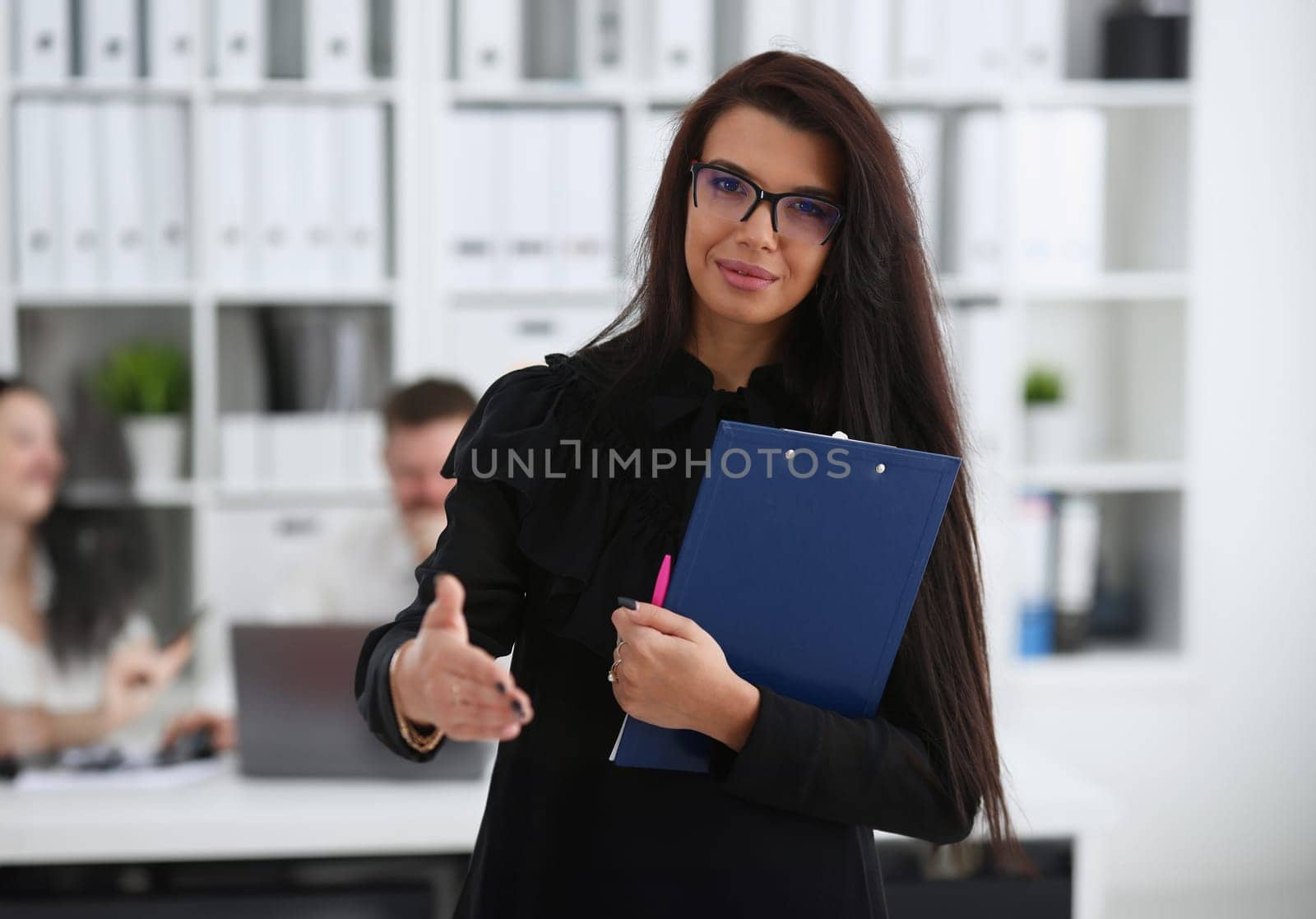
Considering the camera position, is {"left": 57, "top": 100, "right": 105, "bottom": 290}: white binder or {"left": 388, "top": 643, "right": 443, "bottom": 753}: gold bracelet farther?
{"left": 57, "top": 100, "right": 105, "bottom": 290}: white binder

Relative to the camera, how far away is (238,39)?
273cm

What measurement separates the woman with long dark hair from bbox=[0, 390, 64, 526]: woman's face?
1811 millimetres

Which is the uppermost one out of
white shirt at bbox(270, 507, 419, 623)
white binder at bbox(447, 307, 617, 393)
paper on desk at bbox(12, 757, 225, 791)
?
white binder at bbox(447, 307, 617, 393)

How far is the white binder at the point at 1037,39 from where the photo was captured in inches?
113

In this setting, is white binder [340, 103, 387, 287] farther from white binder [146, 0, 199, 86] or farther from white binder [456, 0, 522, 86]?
white binder [146, 0, 199, 86]

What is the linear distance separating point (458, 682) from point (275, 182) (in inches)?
88.9

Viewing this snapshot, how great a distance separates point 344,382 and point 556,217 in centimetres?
62

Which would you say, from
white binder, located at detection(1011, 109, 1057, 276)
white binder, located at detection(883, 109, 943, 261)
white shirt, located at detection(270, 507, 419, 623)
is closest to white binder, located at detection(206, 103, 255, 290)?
white shirt, located at detection(270, 507, 419, 623)

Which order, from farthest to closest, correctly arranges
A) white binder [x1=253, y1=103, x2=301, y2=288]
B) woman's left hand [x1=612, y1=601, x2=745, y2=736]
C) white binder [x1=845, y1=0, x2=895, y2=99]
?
1. white binder [x1=845, y1=0, x2=895, y2=99]
2. white binder [x1=253, y1=103, x2=301, y2=288]
3. woman's left hand [x1=612, y1=601, x2=745, y2=736]

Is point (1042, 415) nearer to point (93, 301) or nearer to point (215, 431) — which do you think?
point (215, 431)

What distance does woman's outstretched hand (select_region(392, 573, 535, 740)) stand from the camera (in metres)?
0.71

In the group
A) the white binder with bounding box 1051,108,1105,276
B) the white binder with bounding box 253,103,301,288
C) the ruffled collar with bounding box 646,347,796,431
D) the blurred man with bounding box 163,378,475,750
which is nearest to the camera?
the ruffled collar with bounding box 646,347,796,431

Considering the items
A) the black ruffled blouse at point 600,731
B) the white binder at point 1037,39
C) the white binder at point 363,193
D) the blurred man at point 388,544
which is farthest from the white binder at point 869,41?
the black ruffled blouse at point 600,731

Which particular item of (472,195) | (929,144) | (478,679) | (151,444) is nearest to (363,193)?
(472,195)
